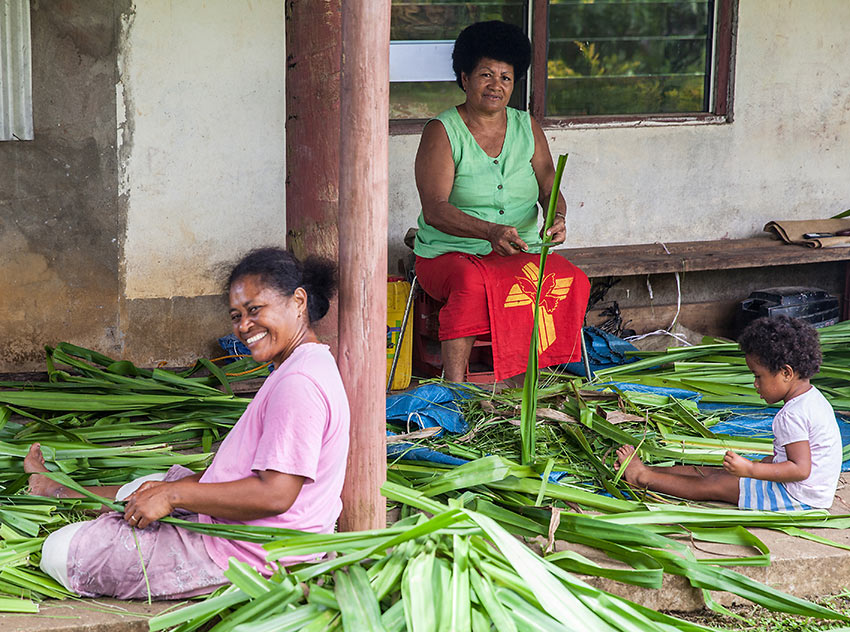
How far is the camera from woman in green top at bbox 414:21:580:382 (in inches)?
176

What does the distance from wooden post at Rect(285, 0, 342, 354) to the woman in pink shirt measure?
0.11 m

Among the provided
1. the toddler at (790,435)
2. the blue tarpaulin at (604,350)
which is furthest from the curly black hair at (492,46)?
the toddler at (790,435)

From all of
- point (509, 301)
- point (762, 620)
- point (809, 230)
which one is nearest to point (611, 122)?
point (809, 230)

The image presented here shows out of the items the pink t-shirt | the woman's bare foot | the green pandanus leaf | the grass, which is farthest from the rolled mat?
the woman's bare foot

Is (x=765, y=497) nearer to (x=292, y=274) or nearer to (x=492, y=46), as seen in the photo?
(x=292, y=274)

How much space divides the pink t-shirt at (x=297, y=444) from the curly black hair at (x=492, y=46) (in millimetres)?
2419

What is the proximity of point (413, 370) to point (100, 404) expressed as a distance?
1.78 metres

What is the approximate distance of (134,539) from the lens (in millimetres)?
2621

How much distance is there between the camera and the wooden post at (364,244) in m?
2.62

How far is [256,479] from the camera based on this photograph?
2473 millimetres

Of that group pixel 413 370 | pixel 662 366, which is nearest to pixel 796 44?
pixel 662 366

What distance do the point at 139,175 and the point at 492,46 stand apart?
70.4 inches

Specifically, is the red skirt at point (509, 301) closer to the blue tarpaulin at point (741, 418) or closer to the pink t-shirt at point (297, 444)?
the blue tarpaulin at point (741, 418)

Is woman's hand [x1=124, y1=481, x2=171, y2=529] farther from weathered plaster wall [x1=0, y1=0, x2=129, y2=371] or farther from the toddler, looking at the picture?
weathered plaster wall [x1=0, y1=0, x2=129, y2=371]
